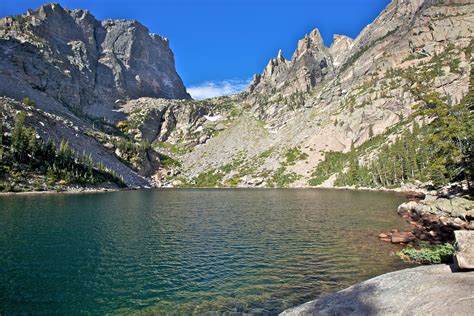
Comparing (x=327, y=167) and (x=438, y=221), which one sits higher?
(x=327, y=167)

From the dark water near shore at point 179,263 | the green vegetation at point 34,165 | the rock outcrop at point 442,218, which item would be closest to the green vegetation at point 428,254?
the dark water near shore at point 179,263

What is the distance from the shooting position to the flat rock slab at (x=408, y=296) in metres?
12.1

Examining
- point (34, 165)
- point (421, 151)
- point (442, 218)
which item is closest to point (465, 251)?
point (442, 218)

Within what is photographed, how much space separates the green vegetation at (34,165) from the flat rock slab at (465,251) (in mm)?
Answer: 116402

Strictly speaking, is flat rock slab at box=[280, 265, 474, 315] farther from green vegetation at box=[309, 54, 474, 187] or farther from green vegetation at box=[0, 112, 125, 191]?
green vegetation at box=[0, 112, 125, 191]

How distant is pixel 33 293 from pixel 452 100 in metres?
202

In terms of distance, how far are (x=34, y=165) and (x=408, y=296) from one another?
130166 mm

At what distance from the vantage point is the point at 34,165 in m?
113

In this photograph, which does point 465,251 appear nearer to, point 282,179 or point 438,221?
point 438,221

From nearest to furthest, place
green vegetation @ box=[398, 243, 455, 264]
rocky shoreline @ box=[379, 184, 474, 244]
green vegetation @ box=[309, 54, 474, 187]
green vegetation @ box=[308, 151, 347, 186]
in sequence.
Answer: green vegetation @ box=[398, 243, 455, 264], rocky shoreline @ box=[379, 184, 474, 244], green vegetation @ box=[309, 54, 474, 187], green vegetation @ box=[308, 151, 347, 186]

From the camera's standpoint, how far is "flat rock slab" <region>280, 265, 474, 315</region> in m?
12.1

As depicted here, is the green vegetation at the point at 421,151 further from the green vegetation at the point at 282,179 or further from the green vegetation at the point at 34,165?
the green vegetation at the point at 34,165

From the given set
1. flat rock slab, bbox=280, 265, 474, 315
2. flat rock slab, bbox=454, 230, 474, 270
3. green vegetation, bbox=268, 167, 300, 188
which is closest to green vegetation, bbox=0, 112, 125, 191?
green vegetation, bbox=268, 167, 300, 188

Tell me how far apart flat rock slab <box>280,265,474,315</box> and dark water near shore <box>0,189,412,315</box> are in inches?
185
